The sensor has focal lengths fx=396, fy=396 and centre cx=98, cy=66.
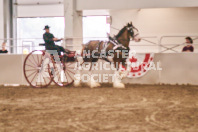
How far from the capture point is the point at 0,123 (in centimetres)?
555

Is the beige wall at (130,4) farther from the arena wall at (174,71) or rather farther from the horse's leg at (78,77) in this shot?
the horse's leg at (78,77)

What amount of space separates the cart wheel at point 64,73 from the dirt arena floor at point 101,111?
150 centimetres

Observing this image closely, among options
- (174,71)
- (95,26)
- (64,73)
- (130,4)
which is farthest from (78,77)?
(95,26)

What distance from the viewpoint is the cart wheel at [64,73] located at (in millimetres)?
11008

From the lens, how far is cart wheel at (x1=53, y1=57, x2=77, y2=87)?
11.0 m

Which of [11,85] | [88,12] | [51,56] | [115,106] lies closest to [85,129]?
[115,106]

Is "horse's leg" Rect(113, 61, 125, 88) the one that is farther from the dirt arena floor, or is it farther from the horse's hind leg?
the horse's hind leg

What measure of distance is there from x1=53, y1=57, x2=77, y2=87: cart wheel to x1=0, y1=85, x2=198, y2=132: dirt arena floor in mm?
1500

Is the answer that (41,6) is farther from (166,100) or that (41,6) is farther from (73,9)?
(166,100)

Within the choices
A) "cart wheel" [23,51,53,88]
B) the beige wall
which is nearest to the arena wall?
"cart wheel" [23,51,53,88]

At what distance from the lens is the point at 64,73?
37.4 feet

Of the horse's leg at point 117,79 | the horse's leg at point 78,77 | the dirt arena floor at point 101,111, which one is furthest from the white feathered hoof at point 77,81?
the dirt arena floor at point 101,111

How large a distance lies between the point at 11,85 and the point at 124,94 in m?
4.84

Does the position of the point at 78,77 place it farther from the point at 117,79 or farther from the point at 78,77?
the point at 117,79
